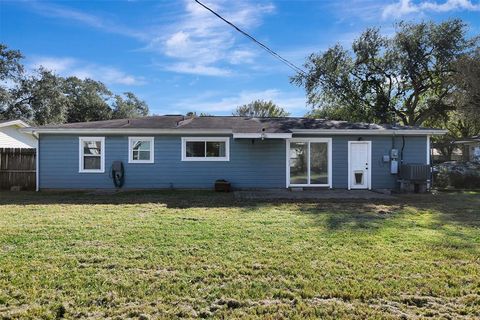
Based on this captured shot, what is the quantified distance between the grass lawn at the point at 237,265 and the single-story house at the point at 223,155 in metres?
4.97

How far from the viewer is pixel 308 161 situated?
42.8 ft

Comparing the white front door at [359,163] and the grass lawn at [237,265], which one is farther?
the white front door at [359,163]

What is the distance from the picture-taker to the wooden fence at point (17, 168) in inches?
517

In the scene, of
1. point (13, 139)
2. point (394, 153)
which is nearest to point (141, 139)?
point (394, 153)

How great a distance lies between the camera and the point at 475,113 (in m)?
17.1

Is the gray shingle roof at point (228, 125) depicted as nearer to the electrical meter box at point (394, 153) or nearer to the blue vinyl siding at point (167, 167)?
the blue vinyl siding at point (167, 167)

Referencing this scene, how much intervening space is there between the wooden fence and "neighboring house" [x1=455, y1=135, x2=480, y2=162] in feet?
68.2

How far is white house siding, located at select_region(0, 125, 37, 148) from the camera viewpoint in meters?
19.4

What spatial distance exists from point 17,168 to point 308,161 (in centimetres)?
1077

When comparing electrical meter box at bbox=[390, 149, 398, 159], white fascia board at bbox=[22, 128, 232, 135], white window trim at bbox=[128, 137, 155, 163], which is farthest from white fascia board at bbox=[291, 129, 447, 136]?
white window trim at bbox=[128, 137, 155, 163]

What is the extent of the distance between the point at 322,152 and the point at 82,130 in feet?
28.1

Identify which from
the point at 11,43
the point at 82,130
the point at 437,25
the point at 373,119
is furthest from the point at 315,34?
the point at 11,43

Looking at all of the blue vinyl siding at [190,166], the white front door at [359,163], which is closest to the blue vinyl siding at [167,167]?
the blue vinyl siding at [190,166]

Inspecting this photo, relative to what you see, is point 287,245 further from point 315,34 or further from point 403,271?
point 315,34
